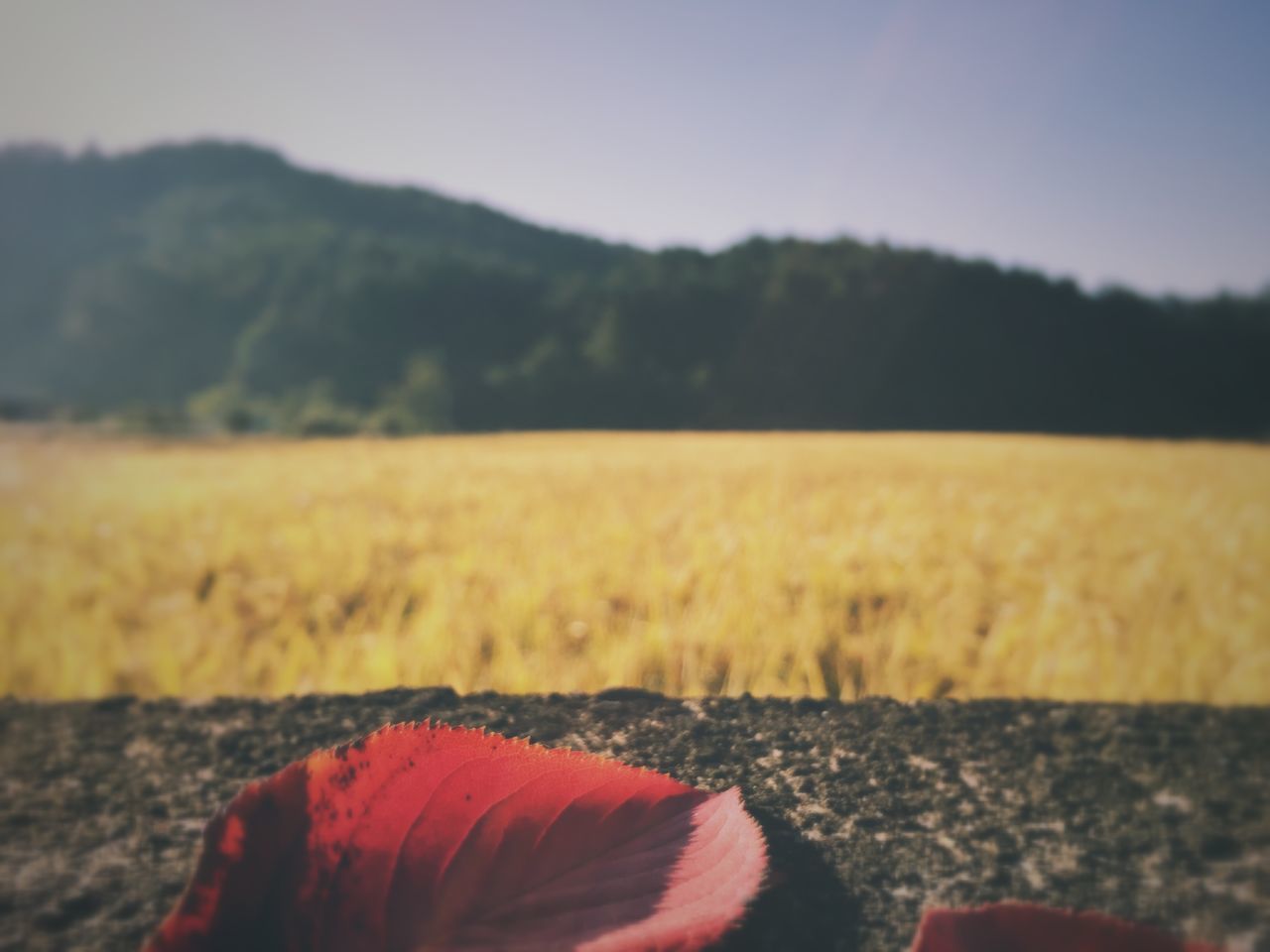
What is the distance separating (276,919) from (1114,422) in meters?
15.5

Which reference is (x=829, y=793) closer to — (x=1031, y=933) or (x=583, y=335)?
(x=1031, y=933)

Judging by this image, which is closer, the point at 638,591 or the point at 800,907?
the point at 800,907

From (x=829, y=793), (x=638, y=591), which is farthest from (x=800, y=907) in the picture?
(x=638, y=591)

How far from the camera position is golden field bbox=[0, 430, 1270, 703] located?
2.41ft

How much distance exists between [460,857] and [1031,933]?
7.3 inches

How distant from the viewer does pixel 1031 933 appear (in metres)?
0.23

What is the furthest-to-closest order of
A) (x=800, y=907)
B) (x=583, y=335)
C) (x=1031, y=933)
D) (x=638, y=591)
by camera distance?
(x=583, y=335) → (x=638, y=591) → (x=800, y=907) → (x=1031, y=933)

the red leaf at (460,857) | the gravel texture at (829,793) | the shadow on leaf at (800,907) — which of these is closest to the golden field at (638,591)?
the gravel texture at (829,793)

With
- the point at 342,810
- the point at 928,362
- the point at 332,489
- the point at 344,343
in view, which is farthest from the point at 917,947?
the point at 928,362

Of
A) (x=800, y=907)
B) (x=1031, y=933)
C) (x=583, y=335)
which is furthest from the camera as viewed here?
(x=583, y=335)

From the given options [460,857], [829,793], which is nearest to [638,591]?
[829,793]

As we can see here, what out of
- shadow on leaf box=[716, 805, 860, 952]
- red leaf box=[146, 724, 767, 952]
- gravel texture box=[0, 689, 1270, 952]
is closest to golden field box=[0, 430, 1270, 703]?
gravel texture box=[0, 689, 1270, 952]

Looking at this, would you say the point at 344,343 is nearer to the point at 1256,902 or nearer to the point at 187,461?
the point at 187,461

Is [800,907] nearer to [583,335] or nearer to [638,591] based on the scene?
[638,591]
